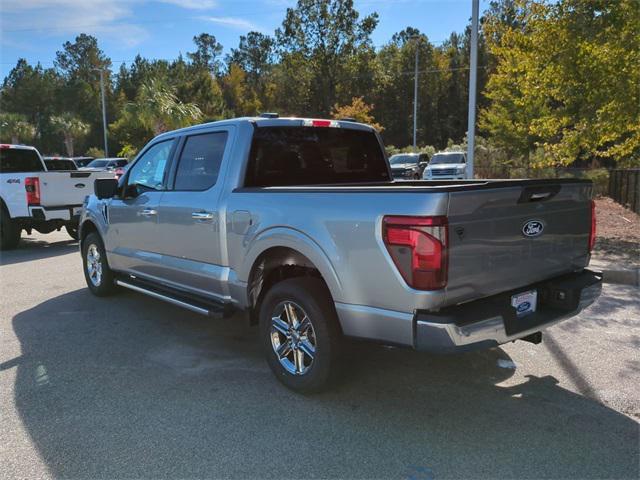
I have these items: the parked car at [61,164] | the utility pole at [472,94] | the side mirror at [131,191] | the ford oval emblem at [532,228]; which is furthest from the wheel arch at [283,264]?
the parked car at [61,164]

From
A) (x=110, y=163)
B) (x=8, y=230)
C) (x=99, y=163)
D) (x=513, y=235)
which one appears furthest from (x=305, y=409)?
(x=99, y=163)

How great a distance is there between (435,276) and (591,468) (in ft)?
4.30

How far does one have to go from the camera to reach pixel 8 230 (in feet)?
34.6

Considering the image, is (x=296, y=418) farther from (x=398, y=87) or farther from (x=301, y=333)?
(x=398, y=87)

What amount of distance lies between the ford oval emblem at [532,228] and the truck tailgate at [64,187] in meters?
9.24

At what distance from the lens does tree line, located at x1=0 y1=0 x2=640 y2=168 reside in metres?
9.54

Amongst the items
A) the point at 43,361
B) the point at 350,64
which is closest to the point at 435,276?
the point at 43,361

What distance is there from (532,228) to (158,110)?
94.6 ft

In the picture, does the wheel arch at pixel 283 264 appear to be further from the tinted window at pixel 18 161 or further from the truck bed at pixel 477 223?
the tinted window at pixel 18 161

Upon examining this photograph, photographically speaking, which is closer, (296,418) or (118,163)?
(296,418)

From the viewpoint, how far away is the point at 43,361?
4.55 metres

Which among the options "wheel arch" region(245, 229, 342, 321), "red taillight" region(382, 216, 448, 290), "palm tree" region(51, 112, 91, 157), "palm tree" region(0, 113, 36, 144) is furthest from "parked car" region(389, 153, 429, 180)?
"palm tree" region(0, 113, 36, 144)

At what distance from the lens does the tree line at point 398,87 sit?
31.3ft

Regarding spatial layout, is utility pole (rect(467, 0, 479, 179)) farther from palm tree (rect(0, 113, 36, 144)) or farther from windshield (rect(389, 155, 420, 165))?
palm tree (rect(0, 113, 36, 144))
